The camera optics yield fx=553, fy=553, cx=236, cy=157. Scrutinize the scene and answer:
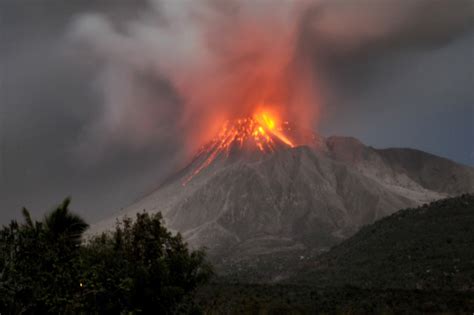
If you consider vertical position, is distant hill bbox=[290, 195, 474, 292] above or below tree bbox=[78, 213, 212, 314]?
above

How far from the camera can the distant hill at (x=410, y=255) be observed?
79.4 meters

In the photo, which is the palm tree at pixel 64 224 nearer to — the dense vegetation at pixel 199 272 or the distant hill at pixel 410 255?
the dense vegetation at pixel 199 272

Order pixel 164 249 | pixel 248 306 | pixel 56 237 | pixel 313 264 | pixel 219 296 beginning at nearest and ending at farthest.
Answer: pixel 56 237 < pixel 164 249 < pixel 248 306 < pixel 219 296 < pixel 313 264

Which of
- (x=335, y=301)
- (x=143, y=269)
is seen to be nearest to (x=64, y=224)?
(x=143, y=269)

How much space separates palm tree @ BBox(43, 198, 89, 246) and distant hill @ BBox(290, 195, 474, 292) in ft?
179

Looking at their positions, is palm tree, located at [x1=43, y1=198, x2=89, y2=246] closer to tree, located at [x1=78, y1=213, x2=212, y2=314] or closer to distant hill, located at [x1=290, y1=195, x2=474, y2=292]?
tree, located at [x1=78, y1=213, x2=212, y2=314]

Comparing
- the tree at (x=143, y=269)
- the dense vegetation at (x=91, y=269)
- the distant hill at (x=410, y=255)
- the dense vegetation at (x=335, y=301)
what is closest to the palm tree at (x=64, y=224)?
the dense vegetation at (x=91, y=269)

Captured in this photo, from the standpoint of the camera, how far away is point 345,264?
345ft

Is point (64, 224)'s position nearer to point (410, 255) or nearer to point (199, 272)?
point (199, 272)

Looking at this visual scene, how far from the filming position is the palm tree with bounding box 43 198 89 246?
2531cm

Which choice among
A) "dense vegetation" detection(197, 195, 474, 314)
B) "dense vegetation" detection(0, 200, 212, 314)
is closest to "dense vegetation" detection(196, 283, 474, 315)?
"dense vegetation" detection(197, 195, 474, 314)

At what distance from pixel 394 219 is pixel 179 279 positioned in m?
105

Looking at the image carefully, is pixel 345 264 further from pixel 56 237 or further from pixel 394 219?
pixel 56 237

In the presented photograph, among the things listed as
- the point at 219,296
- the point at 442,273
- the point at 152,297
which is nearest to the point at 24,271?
the point at 152,297
